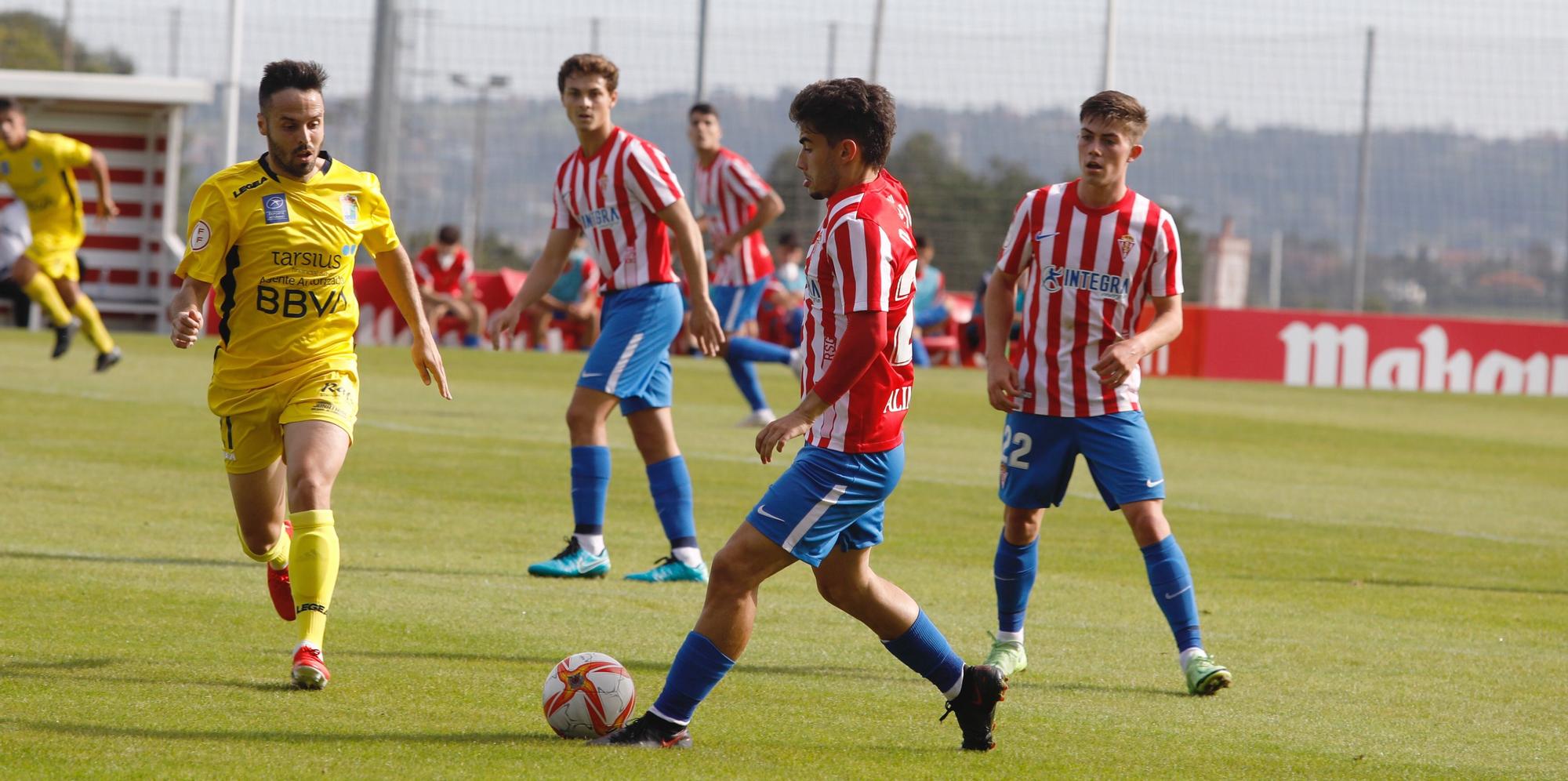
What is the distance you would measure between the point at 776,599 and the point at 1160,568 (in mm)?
1828

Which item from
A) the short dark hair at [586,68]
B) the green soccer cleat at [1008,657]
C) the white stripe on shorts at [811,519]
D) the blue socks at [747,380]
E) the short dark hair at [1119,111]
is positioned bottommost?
the green soccer cleat at [1008,657]

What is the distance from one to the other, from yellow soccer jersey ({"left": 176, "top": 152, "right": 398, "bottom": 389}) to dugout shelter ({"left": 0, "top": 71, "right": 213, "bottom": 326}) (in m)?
20.5

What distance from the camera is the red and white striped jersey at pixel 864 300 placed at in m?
4.41

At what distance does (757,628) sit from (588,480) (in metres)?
1.43

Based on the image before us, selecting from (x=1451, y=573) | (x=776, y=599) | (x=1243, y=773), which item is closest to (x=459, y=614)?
(x=776, y=599)

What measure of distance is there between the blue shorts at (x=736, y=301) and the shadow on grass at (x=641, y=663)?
898 centimetres

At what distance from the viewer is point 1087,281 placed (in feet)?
19.5

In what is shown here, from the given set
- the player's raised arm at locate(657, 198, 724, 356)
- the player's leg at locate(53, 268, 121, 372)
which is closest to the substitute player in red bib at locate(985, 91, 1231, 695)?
the player's raised arm at locate(657, 198, 724, 356)

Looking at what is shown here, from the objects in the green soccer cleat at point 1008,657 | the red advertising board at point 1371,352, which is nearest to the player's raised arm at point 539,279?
the green soccer cleat at point 1008,657

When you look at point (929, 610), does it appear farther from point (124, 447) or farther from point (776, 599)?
point (124, 447)

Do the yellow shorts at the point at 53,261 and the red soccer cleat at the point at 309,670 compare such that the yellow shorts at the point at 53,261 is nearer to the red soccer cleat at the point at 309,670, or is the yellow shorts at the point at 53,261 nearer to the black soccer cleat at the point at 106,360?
the black soccer cleat at the point at 106,360

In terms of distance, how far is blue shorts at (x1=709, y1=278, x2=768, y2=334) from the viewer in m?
14.7

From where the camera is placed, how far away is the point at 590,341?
24.4 metres

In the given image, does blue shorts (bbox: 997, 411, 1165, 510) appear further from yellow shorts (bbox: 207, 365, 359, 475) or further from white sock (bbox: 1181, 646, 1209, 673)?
yellow shorts (bbox: 207, 365, 359, 475)
